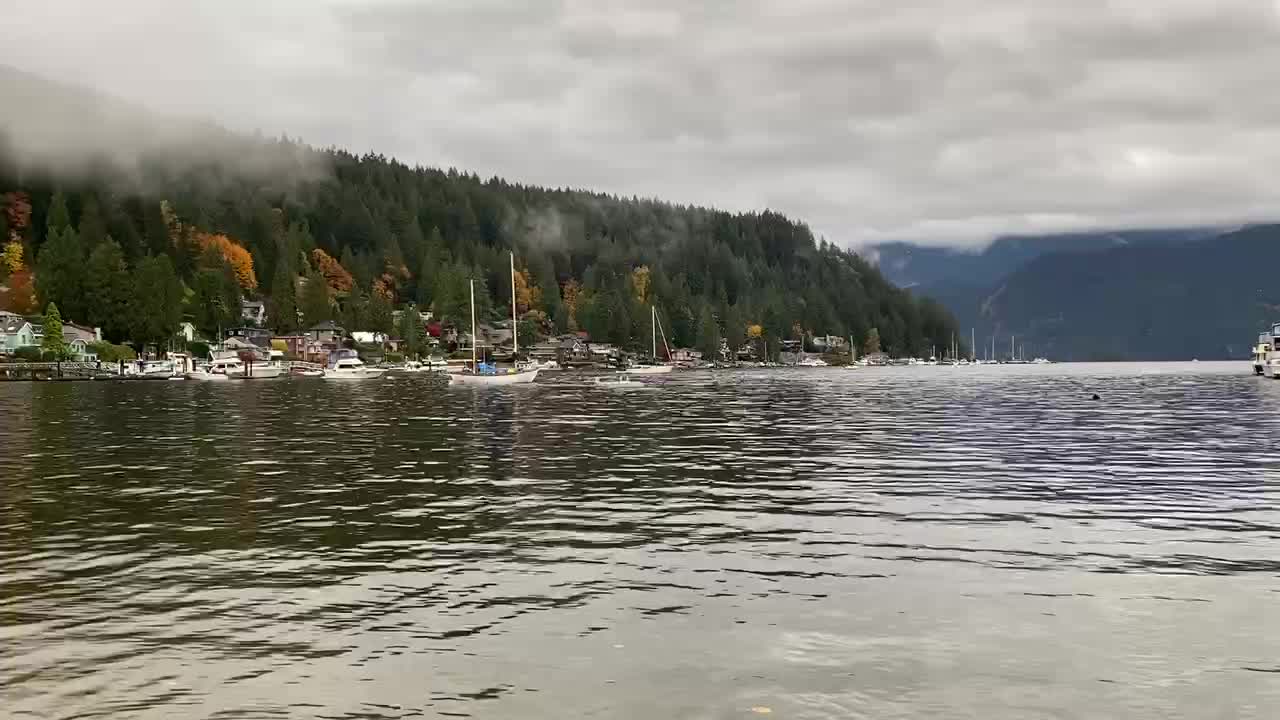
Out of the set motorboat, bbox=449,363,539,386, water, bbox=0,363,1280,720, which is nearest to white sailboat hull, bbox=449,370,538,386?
motorboat, bbox=449,363,539,386

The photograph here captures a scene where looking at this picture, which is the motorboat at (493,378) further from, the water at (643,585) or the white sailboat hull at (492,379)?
the water at (643,585)

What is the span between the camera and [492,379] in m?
145

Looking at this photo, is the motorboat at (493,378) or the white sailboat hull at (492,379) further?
the motorboat at (493,378)

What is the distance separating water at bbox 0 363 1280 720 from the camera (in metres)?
15.0

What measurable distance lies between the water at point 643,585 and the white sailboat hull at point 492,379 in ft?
316

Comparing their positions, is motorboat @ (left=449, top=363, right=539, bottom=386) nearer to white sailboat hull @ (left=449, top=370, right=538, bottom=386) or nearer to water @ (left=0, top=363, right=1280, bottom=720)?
white sailboat hull @ (left=449, top=370, right=538, bottom=386)

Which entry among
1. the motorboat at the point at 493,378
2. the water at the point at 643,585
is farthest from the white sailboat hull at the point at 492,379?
the water at the point at 643,585

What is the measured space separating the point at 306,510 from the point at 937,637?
1992cm

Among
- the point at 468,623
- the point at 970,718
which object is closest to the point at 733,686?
the point at 970,718

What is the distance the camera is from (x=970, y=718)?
13.8 m

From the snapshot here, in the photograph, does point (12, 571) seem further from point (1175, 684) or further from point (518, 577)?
point (1175, 684)

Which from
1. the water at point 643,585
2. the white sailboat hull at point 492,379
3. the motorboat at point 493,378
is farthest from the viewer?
the motorboat at point 493,378

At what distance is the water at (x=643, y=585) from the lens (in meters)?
15.0

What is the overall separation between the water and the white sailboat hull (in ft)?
316
